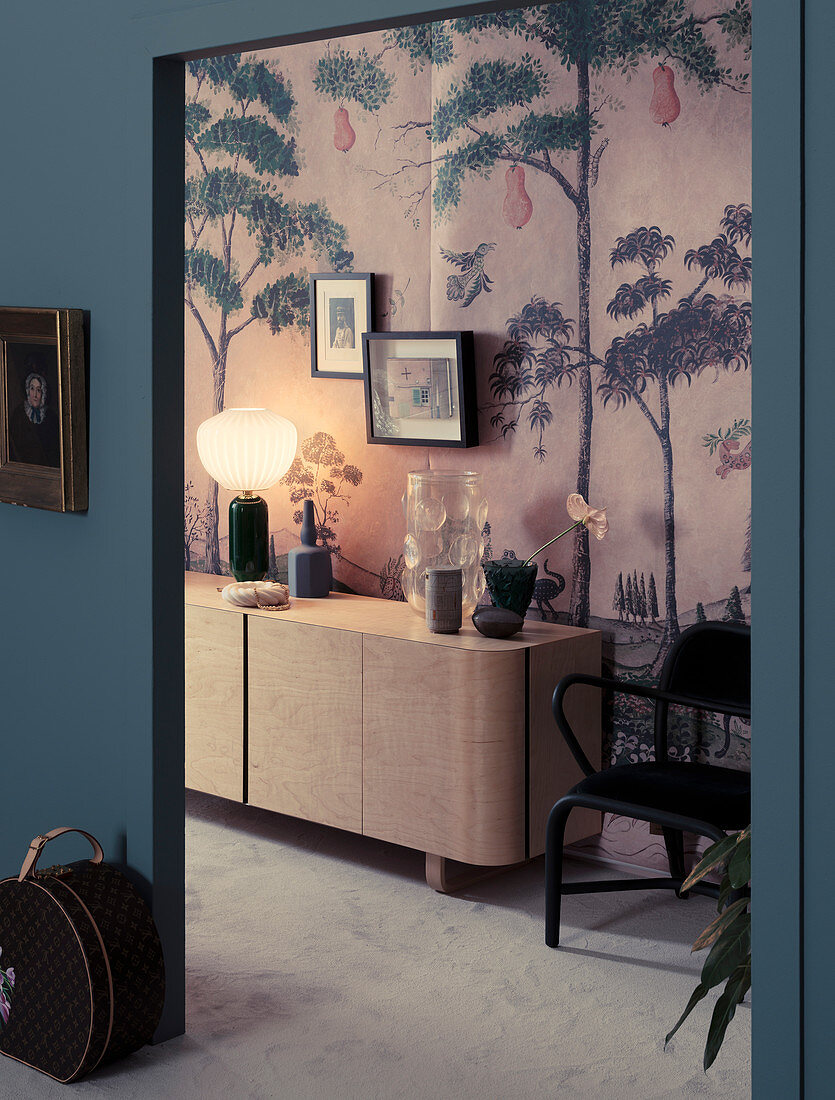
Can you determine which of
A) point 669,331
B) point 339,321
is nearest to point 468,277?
point 339,321

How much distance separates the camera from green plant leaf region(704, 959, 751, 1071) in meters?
1.84

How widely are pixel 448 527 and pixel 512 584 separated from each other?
291 mm

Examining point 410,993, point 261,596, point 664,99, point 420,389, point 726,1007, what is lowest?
point 410,993

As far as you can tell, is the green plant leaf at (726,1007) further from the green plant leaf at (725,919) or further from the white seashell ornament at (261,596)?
the white seashell ornament at (261,596)

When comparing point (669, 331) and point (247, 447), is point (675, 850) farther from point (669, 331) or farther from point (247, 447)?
point (247, 447)

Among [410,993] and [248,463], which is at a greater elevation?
[248,463]

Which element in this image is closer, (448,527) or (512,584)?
(512,584)

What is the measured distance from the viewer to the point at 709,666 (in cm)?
337

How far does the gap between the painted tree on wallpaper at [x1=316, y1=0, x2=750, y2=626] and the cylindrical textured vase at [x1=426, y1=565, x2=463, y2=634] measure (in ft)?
1.24

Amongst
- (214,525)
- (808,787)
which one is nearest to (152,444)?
(808,787)

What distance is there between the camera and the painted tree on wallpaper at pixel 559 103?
335 cm

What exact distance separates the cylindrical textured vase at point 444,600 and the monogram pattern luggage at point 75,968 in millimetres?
1230

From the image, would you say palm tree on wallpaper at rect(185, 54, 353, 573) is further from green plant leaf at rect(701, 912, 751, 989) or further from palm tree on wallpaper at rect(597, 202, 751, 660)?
green plant leaf at rect(701, 912, 751, 989)

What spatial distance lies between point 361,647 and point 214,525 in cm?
121
